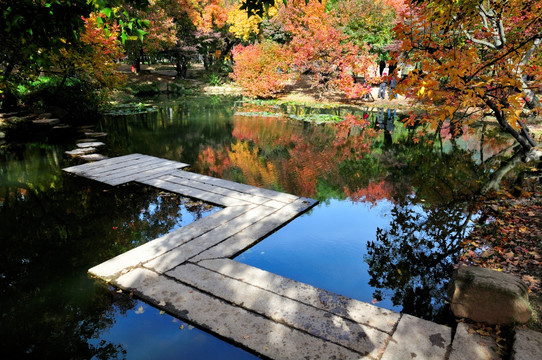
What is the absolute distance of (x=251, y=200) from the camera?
6312 mm

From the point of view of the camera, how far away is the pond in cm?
331

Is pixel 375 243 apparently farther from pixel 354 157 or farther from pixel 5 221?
pixel 5 221

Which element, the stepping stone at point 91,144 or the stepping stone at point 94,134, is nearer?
the stepping stone at point 91,144

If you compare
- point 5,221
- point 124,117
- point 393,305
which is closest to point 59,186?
point 5,221

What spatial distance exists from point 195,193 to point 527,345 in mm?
5445

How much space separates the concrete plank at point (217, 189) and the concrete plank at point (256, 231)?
619 mm

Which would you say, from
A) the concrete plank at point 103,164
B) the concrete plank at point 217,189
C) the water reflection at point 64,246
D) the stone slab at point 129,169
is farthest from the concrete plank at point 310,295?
the concrete plank at point 103,164

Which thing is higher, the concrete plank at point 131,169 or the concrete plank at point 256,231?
the concrete plank at point 131,169

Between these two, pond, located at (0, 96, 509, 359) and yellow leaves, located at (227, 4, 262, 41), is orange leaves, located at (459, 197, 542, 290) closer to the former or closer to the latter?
pond, located at (0, 96, 509, 359)

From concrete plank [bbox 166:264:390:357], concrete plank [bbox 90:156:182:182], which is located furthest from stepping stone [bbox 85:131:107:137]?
concrete plank [bbox 166:264:390:357]

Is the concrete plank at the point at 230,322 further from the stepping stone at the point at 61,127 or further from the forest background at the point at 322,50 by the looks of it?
the stepping stone at the point at 61,127

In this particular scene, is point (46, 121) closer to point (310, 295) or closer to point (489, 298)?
point (310, 295)

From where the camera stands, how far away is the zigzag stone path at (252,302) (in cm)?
297

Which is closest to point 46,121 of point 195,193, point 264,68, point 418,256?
point 195,193
